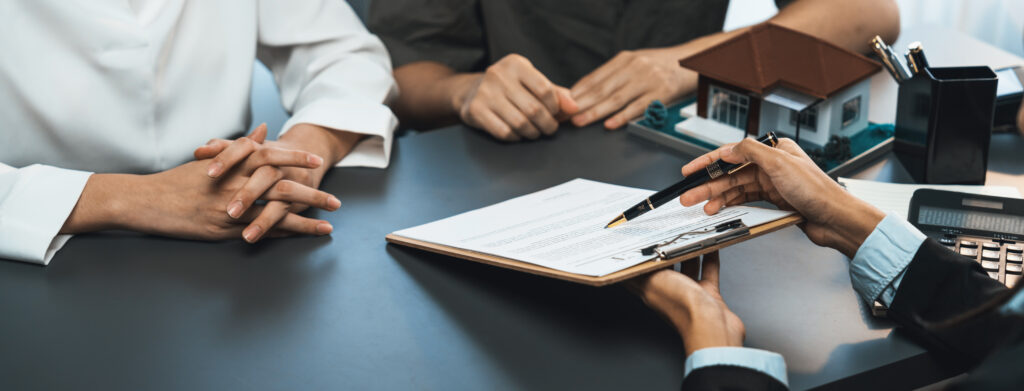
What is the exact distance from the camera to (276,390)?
73 cm

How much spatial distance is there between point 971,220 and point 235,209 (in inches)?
33.6

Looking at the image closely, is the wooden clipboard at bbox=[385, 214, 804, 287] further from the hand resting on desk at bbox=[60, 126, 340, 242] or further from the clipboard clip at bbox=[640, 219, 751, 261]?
the hand resting on desk at bbox=[60, 126, 340, 242]

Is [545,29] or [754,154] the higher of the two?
[754,154]

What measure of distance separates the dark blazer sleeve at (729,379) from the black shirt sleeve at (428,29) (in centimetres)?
123

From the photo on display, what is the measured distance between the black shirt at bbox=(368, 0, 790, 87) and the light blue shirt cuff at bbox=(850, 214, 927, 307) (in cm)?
107

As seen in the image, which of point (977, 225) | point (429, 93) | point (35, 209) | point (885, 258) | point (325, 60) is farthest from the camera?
point (429, 93)

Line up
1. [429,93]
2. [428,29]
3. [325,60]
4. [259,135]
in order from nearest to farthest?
[259,135]
[325,60]
[429,93]
[428,29]

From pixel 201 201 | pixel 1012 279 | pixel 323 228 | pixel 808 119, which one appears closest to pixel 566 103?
pixel 808 119

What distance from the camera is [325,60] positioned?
4.68ft

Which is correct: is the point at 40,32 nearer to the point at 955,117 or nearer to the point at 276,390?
the point at 276,390

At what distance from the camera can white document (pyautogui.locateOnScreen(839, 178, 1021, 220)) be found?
38.1 inches

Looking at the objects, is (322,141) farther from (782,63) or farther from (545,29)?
(545,29)

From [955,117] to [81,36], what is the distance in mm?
1200

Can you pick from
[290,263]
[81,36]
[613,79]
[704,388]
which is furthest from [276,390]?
[613,79]
